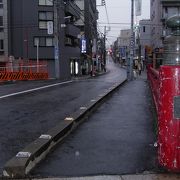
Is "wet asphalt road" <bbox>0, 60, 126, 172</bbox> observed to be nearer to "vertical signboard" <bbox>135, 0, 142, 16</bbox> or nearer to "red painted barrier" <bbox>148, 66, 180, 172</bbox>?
"red painted barrier" <bbox>148, 66, 180, 172</bbox>

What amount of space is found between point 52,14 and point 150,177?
57.2 metres

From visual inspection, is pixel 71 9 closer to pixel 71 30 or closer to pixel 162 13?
pixel 71 30

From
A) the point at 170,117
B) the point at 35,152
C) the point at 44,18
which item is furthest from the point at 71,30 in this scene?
the point at 170,117

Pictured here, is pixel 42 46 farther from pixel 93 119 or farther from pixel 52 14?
pixel 93 119

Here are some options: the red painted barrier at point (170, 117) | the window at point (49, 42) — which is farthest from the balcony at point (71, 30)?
the red painted barrier at point (170, 117)

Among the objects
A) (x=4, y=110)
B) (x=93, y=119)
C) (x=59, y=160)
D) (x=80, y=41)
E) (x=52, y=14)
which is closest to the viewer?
(x=59, y=160)

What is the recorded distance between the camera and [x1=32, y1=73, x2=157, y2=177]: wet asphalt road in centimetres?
680

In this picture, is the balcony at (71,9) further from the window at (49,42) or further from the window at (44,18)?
the window at (49,42)

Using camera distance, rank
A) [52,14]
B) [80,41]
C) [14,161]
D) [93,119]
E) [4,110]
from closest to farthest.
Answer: [14,161] < [93,119] < [4,110] < [52,14] < [80,41]

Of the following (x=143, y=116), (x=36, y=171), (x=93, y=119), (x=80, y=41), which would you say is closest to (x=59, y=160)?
(x=36, y=171)

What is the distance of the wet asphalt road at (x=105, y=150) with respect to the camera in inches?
268

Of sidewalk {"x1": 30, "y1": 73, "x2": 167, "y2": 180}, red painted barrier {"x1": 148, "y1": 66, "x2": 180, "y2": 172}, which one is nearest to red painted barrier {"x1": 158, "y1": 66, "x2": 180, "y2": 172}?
red painted barrier {"x1": 148, "y1": 66, "x2": 180, "y2": 172}

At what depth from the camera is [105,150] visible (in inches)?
320

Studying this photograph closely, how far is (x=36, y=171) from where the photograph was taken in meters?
6.74
